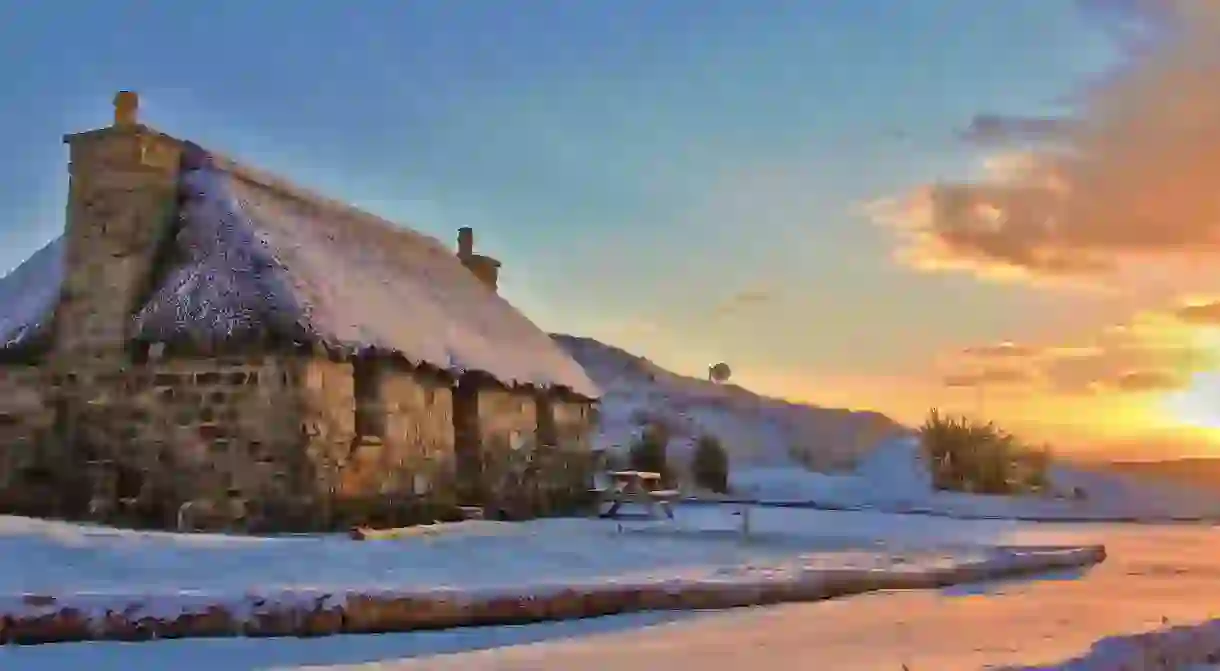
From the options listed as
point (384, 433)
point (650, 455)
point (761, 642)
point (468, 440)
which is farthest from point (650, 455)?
point (761, 642)

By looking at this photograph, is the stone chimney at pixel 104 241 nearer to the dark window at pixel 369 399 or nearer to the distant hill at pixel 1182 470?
the dark window at pixel 369 399

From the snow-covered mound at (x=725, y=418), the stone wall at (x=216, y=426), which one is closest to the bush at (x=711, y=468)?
the snow-covered mound at (x=725, y=418)

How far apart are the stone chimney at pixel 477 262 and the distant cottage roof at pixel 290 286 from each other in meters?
3.44

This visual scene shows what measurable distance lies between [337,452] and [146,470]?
85.7 inches

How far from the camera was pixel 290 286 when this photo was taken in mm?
14875

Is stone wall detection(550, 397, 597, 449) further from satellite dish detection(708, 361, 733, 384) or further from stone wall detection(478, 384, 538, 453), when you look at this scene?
satellite dish detection(708, 361, 733, 384)

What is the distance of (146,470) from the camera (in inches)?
579

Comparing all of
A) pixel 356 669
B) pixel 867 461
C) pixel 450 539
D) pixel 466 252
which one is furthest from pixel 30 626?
pixel 867 461

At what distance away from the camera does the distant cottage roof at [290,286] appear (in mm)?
14578

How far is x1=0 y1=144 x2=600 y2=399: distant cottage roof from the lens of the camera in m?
14.6

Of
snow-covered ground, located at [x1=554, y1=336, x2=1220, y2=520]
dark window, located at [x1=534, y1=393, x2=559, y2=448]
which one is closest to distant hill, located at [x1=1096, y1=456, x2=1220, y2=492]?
snow-covered ground, located at [x1=554, y1=336, x2=1220, y2=520]

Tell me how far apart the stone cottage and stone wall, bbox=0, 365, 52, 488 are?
2 cm

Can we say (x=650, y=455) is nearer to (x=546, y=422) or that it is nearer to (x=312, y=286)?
(x=546, y=422)

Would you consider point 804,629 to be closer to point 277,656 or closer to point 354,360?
point 277,656
